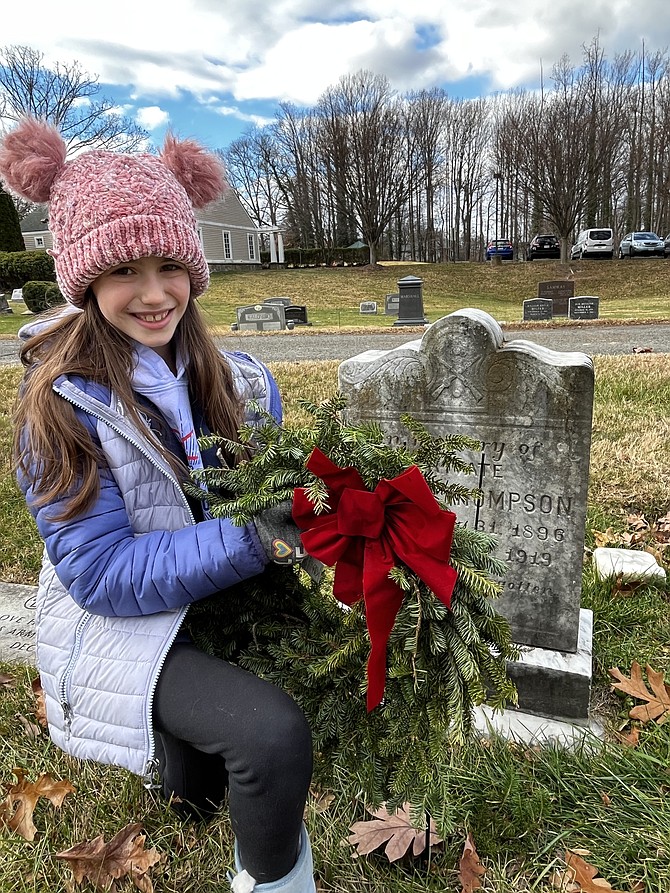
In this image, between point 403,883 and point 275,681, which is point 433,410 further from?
point 403,883

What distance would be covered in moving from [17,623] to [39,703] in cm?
75

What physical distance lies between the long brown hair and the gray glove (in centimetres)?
43

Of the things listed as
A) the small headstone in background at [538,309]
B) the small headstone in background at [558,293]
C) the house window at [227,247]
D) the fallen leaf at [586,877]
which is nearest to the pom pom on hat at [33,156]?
the fallen leaf at [586,877]

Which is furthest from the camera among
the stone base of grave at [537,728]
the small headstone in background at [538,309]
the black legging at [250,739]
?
the small headstone in background at [538,309]

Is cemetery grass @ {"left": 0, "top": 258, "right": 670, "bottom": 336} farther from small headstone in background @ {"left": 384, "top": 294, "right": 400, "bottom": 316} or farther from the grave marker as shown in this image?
the grave marker

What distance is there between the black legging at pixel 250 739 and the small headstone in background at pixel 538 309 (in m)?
18.0

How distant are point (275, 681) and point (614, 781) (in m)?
1.33

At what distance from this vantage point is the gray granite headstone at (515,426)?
8.03 ft

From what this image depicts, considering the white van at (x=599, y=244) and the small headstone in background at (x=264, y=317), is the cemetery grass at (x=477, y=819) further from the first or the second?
the white van at (x=599, y=244)

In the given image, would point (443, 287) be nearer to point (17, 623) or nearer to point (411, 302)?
point (411, 302)

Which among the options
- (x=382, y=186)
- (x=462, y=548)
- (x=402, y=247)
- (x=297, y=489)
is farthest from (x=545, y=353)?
(x=402, y=247)

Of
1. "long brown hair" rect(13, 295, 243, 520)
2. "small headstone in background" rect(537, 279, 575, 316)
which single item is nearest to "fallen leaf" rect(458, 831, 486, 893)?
"long brown hair" rect(13, 295, 243, 520)

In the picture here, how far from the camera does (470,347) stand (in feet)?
8.12

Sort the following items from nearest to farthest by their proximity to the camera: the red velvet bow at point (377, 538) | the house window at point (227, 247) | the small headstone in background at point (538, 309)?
the red velvet bow at point (377, 538), the small headstone in background at point (538, 309), the house window at point (227, 247)
